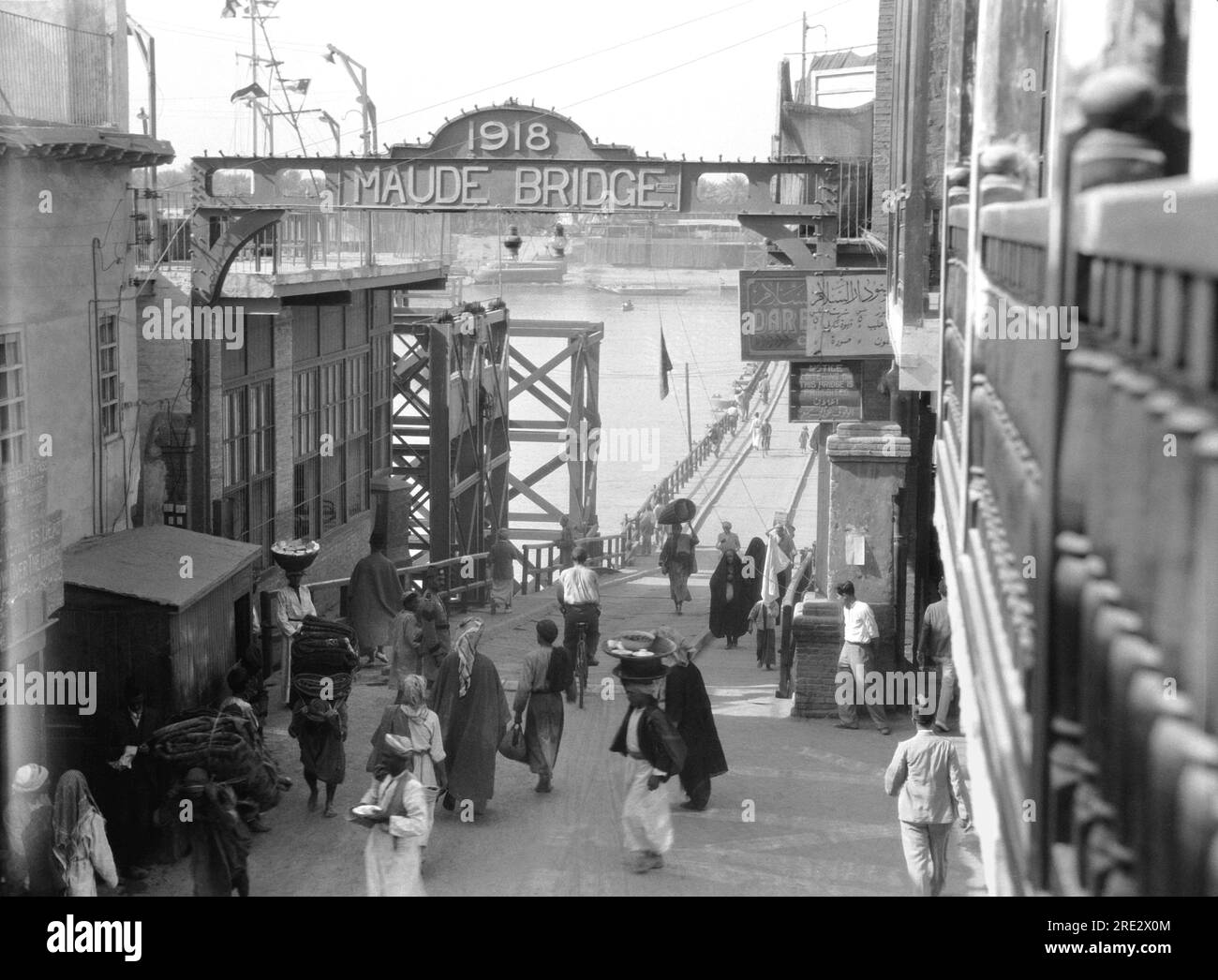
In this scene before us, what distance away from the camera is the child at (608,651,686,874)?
877 cm

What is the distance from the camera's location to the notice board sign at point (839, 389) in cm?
1388

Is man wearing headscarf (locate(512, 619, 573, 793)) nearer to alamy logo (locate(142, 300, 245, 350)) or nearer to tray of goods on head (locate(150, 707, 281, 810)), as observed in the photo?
tray of goods on head (locate(150, 707, 281, 810))

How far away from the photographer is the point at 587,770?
10938 mm

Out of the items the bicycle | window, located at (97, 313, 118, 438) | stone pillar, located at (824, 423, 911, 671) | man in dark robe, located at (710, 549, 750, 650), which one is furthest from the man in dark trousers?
man in dark robe, located at (710, 549, 750, 650)

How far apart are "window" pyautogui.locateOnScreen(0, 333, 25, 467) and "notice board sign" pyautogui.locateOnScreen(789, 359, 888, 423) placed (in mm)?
6668

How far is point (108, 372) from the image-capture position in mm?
12539

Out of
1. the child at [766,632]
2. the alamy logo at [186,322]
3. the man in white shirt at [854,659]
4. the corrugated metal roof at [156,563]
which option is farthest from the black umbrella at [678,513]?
the corrugated metal roof at [156,563]

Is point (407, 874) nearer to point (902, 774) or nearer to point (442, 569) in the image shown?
point (902, 774)

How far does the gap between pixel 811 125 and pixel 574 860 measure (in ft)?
51.8

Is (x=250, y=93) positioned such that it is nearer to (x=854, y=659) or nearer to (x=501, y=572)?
(x=501, y=572)

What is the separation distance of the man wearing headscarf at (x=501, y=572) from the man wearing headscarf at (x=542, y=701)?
7327mm

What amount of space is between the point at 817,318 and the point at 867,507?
6.08ft

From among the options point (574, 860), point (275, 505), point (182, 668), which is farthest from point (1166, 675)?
point (275, 505)

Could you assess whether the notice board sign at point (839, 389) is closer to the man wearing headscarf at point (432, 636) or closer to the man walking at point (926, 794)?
the man wearing headscarf at point (432, 636)
